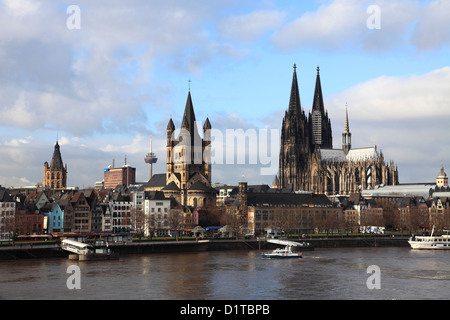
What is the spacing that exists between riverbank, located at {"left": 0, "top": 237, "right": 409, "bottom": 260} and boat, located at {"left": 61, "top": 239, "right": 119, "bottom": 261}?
6.67 feet

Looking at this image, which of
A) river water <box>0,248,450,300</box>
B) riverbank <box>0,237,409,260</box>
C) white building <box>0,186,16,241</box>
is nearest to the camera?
river water <box>0,248,450,300</box>

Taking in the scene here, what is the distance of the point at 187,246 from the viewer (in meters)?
111

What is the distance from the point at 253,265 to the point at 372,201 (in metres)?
109

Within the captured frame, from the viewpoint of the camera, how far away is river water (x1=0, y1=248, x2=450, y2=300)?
2344 inches

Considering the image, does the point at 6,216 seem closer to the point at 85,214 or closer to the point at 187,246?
the point at 85,214

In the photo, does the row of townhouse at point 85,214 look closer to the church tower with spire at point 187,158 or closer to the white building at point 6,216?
the white building at point 6,216

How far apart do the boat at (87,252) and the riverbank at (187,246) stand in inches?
80.1

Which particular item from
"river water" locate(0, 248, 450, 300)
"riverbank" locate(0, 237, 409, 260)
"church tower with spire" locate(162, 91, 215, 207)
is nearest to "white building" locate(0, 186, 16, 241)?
"riverbank" locate(0, 237, 409, 260)

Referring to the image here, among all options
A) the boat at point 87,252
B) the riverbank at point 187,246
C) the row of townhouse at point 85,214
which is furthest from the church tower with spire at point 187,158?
the boat at point 87,252

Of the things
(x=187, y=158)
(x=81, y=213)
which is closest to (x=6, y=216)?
(x=81, y=213)

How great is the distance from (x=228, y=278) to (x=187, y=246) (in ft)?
135

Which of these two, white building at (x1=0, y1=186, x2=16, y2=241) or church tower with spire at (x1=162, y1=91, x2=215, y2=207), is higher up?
church tower with spire at (x1=162, y1=91, x2=215, y2=207)

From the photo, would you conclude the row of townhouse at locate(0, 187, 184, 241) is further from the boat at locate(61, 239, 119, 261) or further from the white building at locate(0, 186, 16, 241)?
the boat at locate(61, 239, 119, 261)
